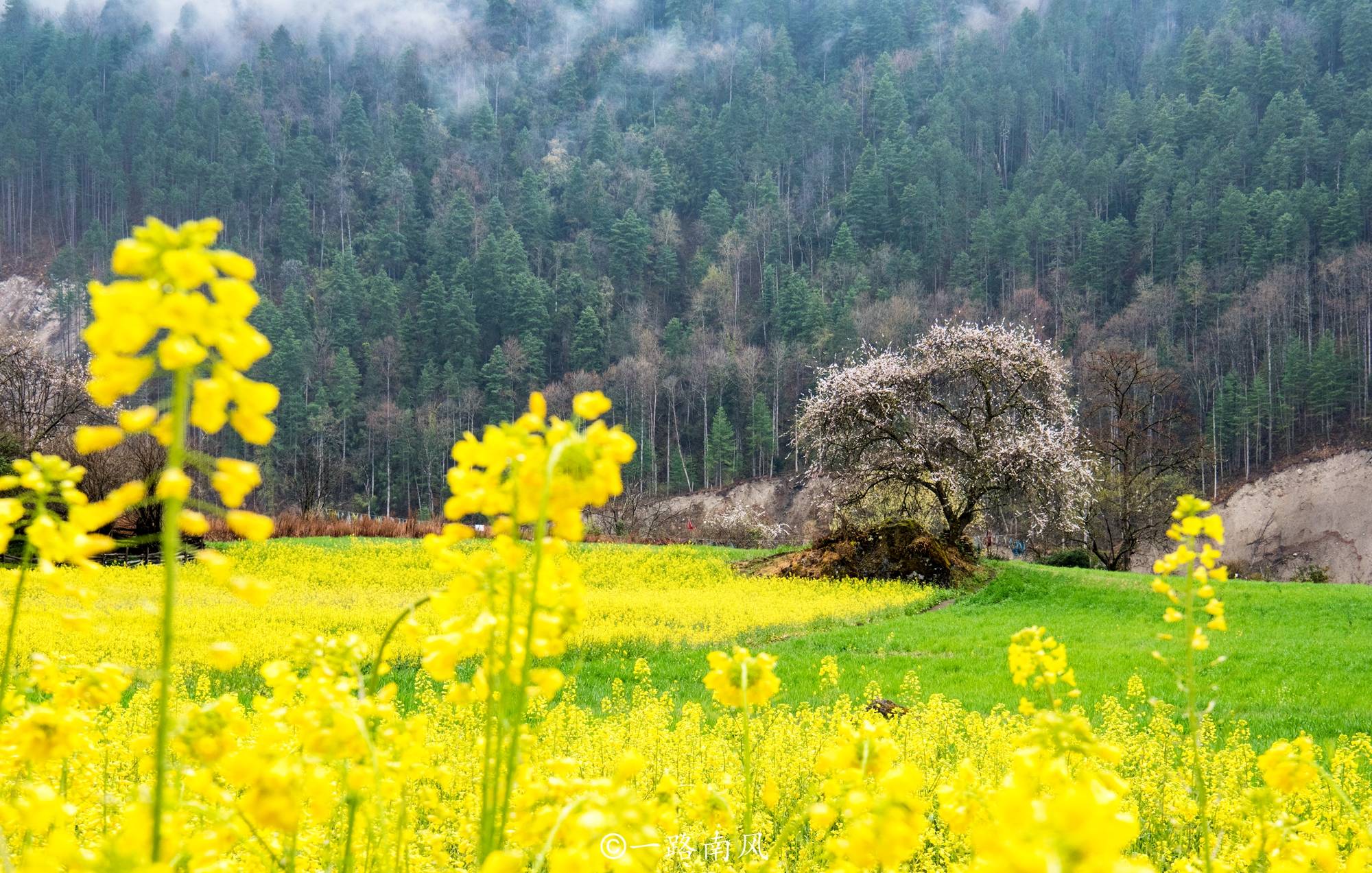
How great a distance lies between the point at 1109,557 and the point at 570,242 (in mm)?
63589

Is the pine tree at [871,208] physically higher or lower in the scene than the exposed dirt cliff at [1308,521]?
higher

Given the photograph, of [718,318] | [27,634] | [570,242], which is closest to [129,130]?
[570,242]

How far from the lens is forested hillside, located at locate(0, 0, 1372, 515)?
55875 mm

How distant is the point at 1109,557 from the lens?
85.9 ft

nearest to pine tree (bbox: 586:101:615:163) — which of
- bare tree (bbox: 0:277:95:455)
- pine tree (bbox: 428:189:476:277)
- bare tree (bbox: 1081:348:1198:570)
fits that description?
pine tree (bbox: 428:189:476:277)

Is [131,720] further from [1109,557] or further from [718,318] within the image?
[718,318]

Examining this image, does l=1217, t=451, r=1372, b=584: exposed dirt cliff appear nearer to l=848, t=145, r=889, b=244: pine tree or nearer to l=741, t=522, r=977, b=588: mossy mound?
l=741, t=522, r=977, b=588: mossy mound

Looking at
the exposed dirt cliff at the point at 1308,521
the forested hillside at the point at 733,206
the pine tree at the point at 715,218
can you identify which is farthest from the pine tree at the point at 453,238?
the exposed dirt cliff at the point at 1308,521

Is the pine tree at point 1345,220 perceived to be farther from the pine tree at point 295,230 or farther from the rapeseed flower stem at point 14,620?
the pine tree at point 295,230

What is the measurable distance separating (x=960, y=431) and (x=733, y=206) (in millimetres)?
69130

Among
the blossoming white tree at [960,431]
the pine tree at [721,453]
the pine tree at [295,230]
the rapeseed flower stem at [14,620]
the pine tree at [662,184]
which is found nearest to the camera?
the rapeseed flower stem at [14,620]

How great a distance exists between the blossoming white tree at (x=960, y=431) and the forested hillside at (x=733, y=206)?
59.3 feet

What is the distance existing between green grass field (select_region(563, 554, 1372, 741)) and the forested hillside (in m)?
22.0

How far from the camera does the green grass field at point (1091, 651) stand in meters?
8.30
